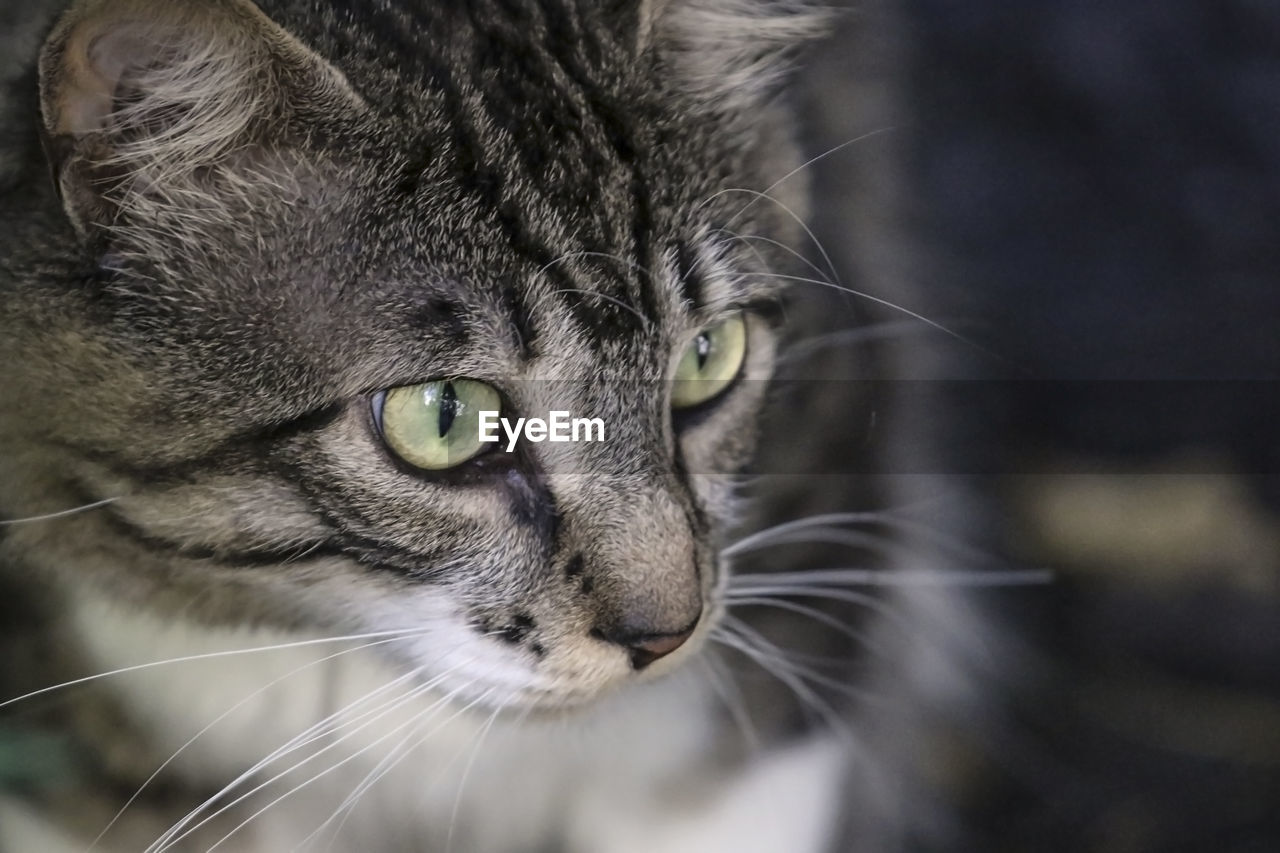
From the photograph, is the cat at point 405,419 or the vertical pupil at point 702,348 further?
the vertical pupil at point 702,348

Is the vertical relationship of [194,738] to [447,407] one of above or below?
below

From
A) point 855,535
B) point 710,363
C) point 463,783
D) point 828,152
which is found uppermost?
point 828,152

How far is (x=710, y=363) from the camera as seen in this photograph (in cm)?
52

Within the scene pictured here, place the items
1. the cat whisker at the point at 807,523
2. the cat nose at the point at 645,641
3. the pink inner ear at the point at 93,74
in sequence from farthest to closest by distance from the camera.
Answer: the cat whisker at the point at 807,523 < the cat nose at the point at 645,641 < the pink inner ear at the point at 93,74

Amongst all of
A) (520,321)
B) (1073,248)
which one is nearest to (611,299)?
(520,321)

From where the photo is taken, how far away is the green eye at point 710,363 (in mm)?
510

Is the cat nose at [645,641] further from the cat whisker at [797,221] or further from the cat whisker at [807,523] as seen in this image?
the cat whisker at [797,221]

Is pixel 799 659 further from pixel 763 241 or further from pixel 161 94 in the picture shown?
pixel 161 94

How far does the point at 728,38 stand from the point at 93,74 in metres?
0.29

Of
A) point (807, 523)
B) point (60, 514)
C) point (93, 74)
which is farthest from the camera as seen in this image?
point (807, 523)

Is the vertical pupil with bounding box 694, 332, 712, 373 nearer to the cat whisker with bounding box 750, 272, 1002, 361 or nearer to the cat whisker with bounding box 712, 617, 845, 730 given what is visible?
the cat whisker with bounding box 750, 272, 1002, 361

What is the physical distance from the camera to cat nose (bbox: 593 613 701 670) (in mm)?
461

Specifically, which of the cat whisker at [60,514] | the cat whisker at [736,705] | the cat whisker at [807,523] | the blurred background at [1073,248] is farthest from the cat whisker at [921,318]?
the cat whisker at [60,514]

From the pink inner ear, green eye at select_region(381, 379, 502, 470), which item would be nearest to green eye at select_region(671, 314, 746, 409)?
green eye at select_region(381, 379, 502, 470)
